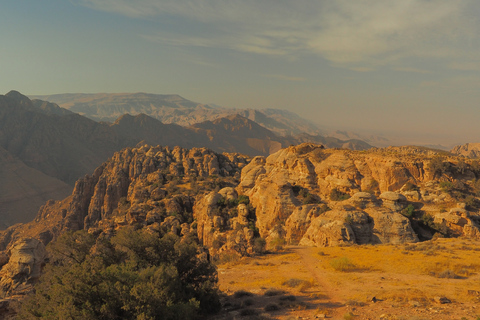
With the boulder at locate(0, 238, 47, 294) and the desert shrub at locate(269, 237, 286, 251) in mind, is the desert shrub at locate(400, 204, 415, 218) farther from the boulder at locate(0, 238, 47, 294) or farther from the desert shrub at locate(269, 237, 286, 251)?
the boulder at locate(0, 238, 47, 294)

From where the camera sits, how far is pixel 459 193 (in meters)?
32.6

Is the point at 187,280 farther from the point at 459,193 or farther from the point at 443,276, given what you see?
the point at 459,193

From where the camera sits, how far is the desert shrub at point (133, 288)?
1162 centimetres

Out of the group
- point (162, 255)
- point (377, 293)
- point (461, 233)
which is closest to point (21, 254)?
point (162, 255)

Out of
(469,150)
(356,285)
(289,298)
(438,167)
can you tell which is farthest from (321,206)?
(469,150)

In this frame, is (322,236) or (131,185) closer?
(322,236)

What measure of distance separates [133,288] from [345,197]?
96.6 ft

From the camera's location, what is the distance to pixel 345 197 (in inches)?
1420

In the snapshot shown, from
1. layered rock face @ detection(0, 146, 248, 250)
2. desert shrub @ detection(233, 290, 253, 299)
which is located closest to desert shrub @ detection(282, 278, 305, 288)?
desert shrub @ detection(233, 290, 253, 299)

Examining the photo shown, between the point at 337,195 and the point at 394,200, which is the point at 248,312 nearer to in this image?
the point at 394,200

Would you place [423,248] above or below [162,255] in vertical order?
below

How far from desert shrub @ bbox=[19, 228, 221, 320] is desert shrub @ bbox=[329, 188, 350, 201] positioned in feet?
75.1

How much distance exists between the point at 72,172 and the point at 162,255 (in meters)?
192

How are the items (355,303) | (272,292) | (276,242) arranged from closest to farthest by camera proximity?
(355,303) → (272,292) → (276,242)
